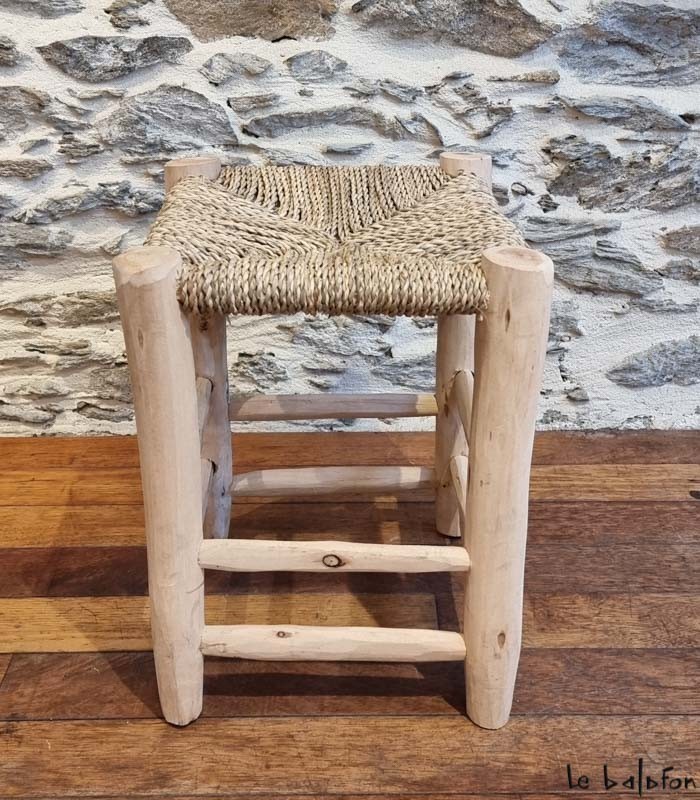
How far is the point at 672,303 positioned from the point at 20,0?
1.18m

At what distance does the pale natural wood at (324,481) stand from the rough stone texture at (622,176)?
582 millimetres

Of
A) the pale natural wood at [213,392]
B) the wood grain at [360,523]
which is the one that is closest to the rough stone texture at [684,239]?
the wood grain at [360,523]

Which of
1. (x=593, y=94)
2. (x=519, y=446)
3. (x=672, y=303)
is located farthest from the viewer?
(x=672, y=303)

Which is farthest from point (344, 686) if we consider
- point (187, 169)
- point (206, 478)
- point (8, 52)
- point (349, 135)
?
point (8, 52)

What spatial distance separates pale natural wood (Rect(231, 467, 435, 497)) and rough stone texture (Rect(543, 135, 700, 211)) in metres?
0.58

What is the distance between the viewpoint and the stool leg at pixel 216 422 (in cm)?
100

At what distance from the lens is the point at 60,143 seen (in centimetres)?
123

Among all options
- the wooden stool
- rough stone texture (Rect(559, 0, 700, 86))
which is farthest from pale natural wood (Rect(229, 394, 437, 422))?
rough stone texture (Rect(559, 0, 700, 86))

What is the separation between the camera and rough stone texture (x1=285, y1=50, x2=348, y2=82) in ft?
3.89

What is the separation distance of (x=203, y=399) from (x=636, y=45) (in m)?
0.89

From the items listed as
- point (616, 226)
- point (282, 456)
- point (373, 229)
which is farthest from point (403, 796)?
point (616, 226)

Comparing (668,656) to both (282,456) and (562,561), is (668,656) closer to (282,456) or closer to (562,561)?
(562,561)

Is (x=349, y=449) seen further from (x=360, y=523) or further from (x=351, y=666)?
(x=351, y=666)

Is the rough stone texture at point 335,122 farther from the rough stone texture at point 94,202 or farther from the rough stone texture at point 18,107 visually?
the rough stone texture at point 18,107
